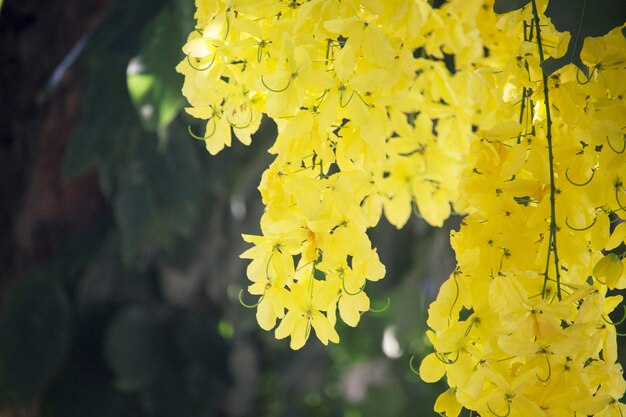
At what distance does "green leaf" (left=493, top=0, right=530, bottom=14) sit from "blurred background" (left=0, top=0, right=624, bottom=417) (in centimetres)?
76

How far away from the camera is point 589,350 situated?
1.55 feet

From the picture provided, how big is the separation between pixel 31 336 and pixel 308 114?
132 cm

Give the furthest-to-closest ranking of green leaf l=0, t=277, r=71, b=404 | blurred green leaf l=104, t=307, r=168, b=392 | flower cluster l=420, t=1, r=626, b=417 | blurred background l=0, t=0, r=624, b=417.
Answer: blurred green leaf l=104, t=307, r=168, b=392, green leaf l=0, t=277, r=71, b=404, blurred background l=0, t=0, r=624, b=417, flower cluster l=420, t=1, r=626, b=417

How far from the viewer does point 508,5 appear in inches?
22.7

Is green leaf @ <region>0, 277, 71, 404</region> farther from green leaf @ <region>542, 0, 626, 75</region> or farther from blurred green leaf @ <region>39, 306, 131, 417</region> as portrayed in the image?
green leaf @ <region>542, 0, 626, 75</region>

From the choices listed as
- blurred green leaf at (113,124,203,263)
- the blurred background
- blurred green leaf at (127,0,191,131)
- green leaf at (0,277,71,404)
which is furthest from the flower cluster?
green leaf at (0,277,71,404)

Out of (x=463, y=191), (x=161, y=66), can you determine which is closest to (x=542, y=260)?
(x=463, y=191)

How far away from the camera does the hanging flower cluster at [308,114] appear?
0.53 metres

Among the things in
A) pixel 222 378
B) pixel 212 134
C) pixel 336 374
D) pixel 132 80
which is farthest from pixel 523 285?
pixel 336 374

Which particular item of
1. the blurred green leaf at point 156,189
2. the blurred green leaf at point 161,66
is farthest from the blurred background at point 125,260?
the blurred green leaf at point 161,66

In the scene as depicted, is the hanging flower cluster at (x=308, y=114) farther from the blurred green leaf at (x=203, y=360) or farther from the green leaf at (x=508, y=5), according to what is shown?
the blurred green leaf at (x=203, y=360)

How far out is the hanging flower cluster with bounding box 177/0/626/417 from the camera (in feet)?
1.62

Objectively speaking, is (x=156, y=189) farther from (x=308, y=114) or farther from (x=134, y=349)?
(x=308, y=114)

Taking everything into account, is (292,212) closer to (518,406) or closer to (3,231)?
(518,406)
